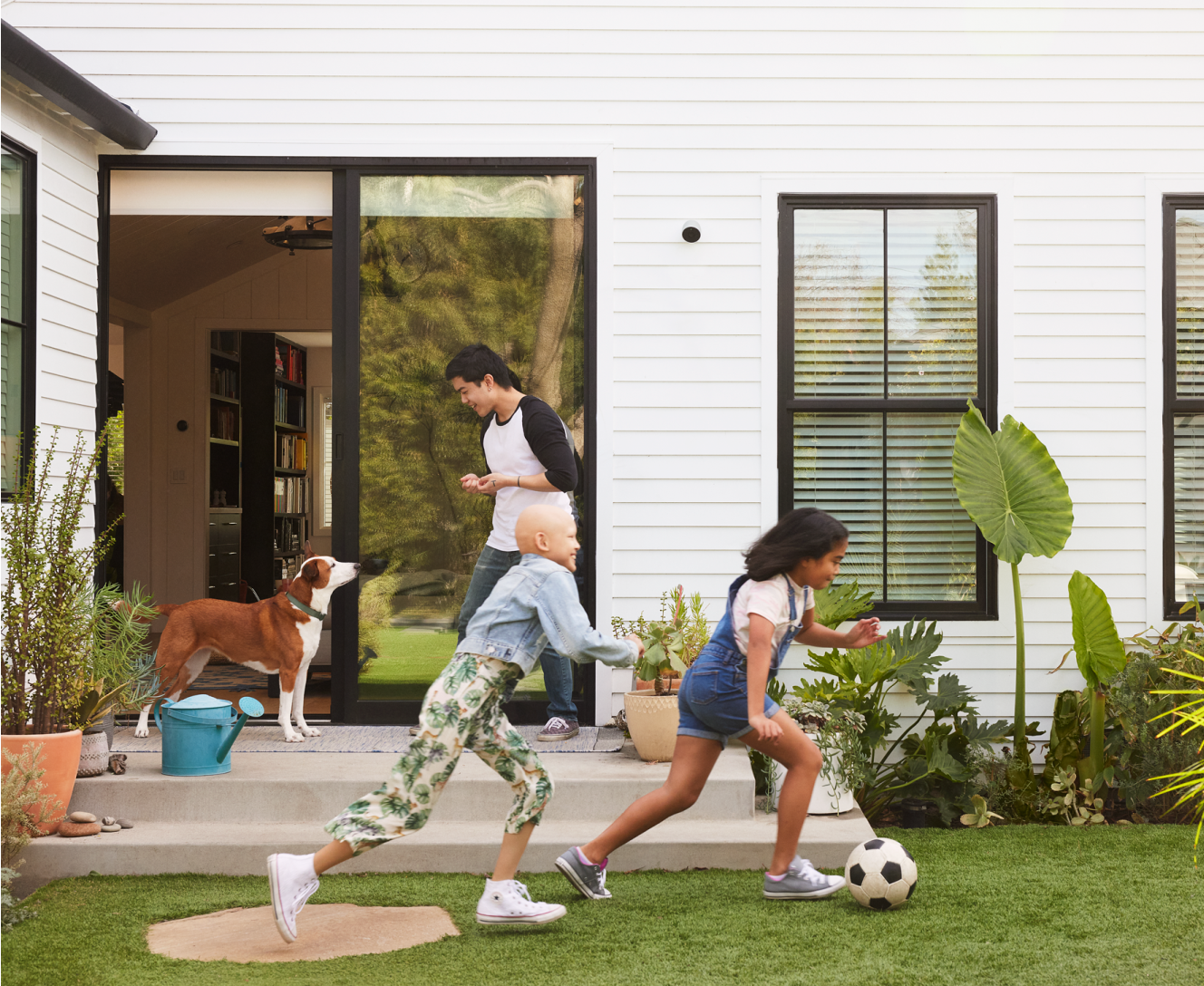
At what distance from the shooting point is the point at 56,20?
17.3ft

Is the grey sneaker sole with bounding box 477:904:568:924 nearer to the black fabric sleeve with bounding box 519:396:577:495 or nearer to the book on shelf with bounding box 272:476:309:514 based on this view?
the black fabric sleeve with bounding box 519:396:577:495

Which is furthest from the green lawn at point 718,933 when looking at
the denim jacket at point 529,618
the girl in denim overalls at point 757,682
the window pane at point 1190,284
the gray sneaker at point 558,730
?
the window pane at point 1190,284

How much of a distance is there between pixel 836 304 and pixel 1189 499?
1965mm

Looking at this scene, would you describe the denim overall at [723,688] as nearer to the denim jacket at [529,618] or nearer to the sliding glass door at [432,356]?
the denim jacket at [529,618]

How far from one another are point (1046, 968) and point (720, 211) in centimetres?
354

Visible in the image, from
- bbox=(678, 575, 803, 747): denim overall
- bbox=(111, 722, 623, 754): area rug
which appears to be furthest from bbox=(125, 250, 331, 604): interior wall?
bbox=(678, 575, 803, 747): denim overall

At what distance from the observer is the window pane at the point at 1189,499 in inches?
214

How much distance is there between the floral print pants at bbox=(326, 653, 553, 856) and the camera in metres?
3.09

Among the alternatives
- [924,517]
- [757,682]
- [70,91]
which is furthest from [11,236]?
[924,517]

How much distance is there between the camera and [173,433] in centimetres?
888

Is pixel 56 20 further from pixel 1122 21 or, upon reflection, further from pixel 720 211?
pixel 1122 21

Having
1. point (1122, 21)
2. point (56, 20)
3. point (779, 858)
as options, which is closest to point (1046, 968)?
point (779, 858)

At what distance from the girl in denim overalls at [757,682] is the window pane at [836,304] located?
2128 mm

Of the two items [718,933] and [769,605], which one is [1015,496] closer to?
[769,605]
